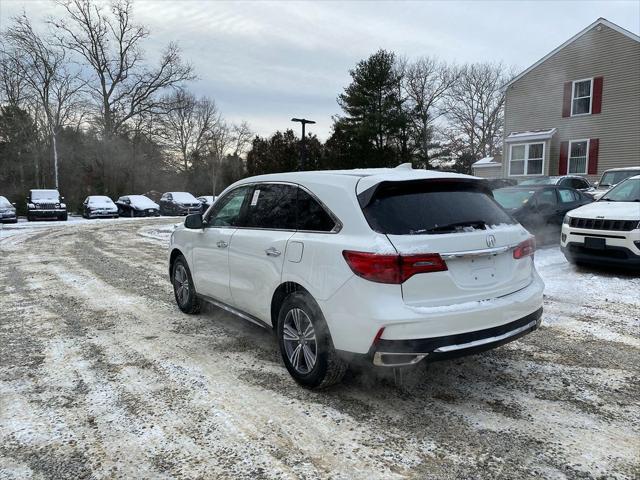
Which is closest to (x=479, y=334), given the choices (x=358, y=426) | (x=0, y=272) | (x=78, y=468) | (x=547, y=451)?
(x=547, y=451)

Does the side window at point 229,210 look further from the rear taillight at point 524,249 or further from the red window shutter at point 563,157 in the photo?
the red window shutter at point 563,157

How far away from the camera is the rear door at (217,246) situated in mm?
4324

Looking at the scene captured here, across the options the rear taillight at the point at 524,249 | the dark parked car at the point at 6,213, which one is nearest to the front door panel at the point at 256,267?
the rear taillight at the point at 524,249

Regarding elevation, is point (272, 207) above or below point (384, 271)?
above

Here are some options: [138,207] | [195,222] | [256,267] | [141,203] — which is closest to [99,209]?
[138,207]

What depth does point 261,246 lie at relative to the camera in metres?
3.74

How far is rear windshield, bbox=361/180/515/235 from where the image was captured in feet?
9.73

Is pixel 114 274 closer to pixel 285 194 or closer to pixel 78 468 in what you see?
pixel 285 194

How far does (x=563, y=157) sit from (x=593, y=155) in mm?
1362

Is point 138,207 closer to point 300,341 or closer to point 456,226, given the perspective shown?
point 300,341

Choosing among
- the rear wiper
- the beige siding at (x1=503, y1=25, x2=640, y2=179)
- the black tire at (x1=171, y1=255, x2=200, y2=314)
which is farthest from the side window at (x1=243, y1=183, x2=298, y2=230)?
the beige siding at (x1=503, y1=25, x2=640, y2=179)

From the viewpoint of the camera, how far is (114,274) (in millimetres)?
7867

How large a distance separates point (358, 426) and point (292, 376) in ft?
2.54

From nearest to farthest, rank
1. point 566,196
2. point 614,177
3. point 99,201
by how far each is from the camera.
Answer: point 566,196
point 614,177
point 99,201
